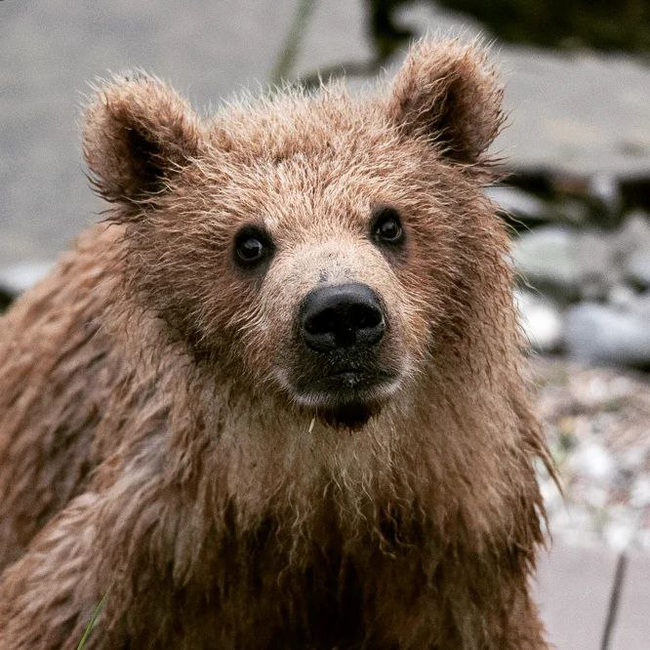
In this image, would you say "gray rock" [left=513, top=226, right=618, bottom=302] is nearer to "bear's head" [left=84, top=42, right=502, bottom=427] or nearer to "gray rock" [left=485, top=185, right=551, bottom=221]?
"gray rock" [left=485, top=185, right=551, bottom=221]

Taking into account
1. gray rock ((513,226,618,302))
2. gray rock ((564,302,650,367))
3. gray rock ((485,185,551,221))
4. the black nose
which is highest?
the black nose

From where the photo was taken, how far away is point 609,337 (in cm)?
708

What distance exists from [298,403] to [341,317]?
28 cm

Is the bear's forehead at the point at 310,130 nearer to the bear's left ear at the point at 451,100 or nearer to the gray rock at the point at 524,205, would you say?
the bear's left ear at the point at 451,100

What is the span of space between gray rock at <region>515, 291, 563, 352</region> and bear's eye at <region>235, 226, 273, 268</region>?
3968mm

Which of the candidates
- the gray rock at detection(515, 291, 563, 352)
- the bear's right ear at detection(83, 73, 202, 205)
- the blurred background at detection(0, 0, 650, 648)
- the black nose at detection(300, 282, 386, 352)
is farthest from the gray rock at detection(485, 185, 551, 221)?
the black nose at detection(300, 282, 386, 352)

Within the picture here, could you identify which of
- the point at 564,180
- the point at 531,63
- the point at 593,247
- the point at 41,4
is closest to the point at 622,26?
the point at 531,63

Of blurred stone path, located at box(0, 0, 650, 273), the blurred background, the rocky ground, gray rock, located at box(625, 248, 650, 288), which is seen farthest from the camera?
blurred stone path, located at box(0, 0, 650, 273)

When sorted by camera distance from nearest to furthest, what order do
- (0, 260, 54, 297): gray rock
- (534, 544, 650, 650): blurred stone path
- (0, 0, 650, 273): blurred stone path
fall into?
1. (534, 544, 650, 650): blurred stone path
2. (0, 260, 54, 297): gray rock
3. (0, 0, 650, 273): blurred stone path

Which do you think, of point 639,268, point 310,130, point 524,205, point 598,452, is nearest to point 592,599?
point 598,452

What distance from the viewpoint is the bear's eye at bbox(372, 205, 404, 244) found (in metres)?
3.18

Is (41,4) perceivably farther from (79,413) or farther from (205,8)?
(79,413)

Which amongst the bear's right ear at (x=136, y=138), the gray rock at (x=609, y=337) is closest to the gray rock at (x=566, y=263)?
the gray rock at (x=609, y=337)

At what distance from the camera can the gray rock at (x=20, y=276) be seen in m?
7.61
